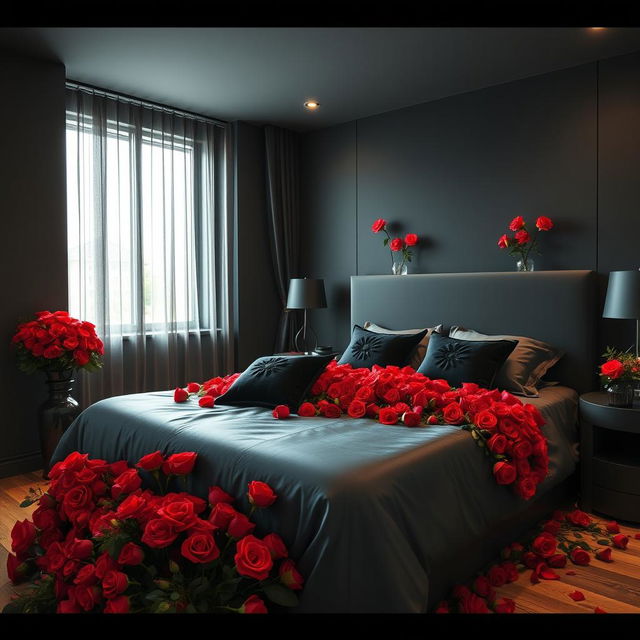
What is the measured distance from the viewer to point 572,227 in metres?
3.66

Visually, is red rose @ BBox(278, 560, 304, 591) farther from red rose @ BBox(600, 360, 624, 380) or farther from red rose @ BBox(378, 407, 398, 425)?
red rose @ BBox(600, 360, 624, 380)

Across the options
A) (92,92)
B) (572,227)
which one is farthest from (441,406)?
(92,92)

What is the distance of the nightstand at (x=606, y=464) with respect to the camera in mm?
A: 2805

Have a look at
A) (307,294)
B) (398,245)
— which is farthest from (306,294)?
(398,245)

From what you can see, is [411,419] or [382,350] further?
[382,350]

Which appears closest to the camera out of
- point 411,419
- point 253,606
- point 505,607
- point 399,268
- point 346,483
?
point 253,606

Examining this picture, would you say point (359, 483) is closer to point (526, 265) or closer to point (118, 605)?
point (118, 605)

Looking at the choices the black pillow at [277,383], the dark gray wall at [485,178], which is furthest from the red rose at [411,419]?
the dark gray wall at [485,178]

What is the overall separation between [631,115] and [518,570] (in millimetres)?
2776

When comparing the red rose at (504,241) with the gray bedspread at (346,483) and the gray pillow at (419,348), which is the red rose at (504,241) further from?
the gray bedspread at (346,483)

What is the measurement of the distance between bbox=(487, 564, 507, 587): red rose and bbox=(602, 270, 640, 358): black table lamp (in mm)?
1518

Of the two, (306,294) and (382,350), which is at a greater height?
(306,294)

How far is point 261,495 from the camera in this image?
5.78ft

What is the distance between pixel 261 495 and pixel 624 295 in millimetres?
2278
